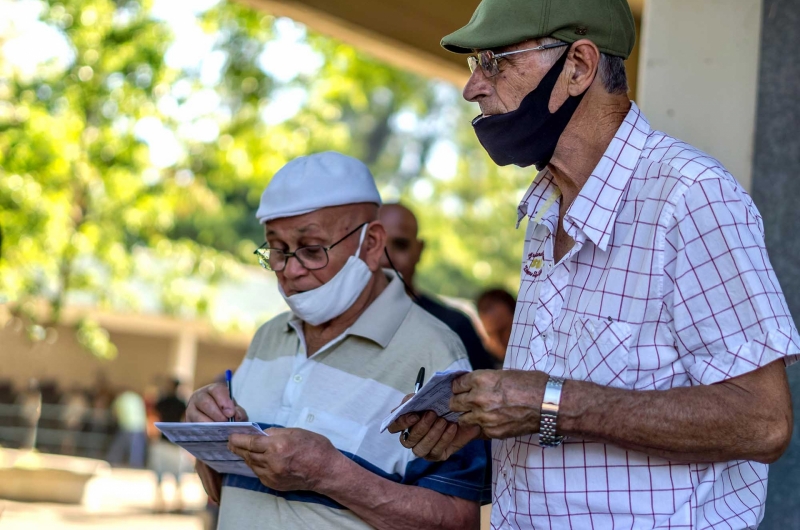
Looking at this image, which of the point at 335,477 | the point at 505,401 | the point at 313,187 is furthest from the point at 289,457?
the point at 313,187

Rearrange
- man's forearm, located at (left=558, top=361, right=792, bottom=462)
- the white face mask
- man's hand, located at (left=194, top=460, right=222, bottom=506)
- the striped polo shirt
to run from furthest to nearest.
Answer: man's hand, located at (left=194, top=460, right=222, bottom=506) < the white face mask < the striped polo shirt < man's forearm, located at (left=558, top=361, right=792, bottom=462)

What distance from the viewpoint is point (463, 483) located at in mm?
2582

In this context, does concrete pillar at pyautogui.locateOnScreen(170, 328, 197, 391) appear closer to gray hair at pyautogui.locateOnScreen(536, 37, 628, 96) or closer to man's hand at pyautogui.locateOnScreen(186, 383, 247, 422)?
man's hand at pyautogui.locateOnScreen(186, 383, 247, 422)

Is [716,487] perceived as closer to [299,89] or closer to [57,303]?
[57,303]

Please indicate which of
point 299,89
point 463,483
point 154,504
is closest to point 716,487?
point 463,483

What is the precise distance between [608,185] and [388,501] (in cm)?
107

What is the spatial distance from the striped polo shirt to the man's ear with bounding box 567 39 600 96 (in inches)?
38.6

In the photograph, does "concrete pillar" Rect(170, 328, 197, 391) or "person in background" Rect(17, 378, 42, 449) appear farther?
"concrete pillar" Rect(170, 328, 197, 391)

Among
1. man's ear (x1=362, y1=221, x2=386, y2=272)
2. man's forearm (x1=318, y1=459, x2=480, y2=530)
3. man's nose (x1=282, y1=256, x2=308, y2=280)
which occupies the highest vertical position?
man's ear (x1=362, y1=221, x2=386, y2=272)

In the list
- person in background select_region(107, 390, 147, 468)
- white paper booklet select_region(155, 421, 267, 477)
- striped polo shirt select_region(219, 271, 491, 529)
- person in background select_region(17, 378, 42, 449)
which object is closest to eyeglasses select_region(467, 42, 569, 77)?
striped polo shirt select_region(219, 271, 491, 529)

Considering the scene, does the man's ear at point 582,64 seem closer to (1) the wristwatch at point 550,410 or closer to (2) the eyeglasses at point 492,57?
(2) the eyeglasses at point 492,57

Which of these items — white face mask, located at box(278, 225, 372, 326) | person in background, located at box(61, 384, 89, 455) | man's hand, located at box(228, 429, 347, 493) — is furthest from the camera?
person in background, located at box(61, 384, 89, 455)

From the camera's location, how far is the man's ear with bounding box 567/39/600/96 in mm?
2078

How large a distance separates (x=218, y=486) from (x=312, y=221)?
3.05 feet
